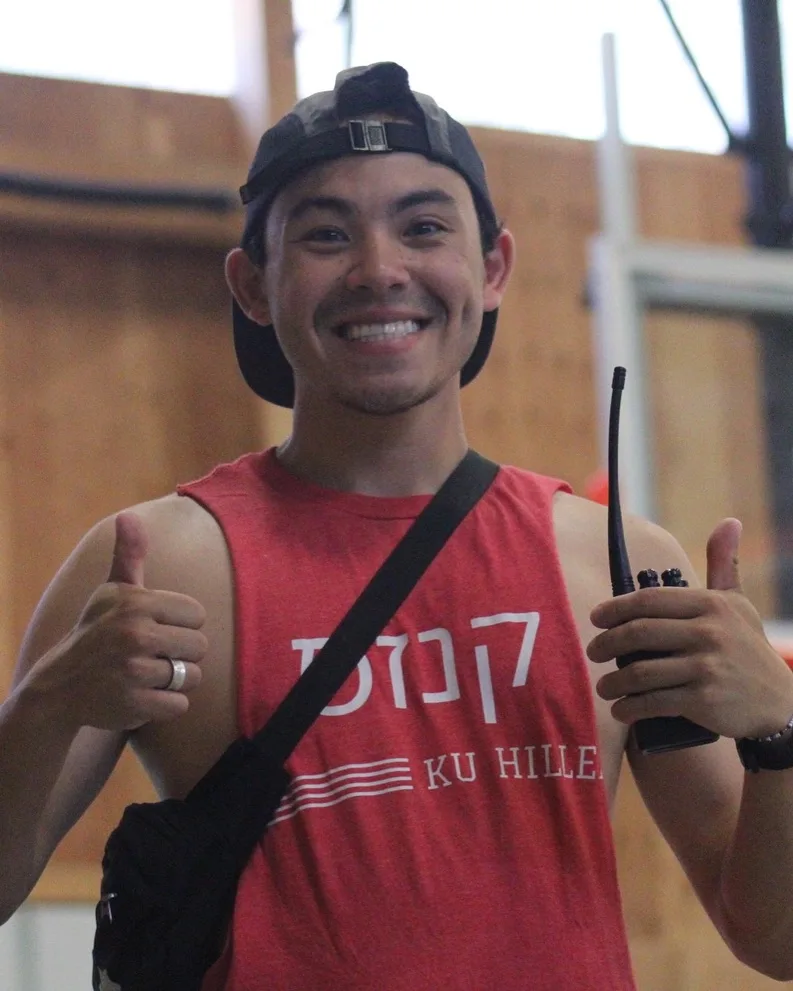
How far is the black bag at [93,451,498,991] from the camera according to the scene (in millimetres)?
1183

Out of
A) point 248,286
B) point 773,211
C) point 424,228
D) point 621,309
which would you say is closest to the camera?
point 424,228

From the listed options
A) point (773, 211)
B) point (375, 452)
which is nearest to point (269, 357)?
point (375, 452)

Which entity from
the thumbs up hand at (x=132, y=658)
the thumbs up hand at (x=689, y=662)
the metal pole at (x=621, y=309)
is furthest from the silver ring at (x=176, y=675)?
the metal pole at (x=621, y=309)

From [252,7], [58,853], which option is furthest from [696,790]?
[252,7]

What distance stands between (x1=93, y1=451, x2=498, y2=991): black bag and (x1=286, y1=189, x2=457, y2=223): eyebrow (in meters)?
0.43

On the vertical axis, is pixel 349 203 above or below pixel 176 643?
above

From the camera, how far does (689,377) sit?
3510 mm

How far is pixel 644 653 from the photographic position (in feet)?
3.73

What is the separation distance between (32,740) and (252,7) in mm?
3148

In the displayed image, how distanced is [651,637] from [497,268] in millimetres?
573

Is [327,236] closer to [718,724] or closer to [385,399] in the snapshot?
[385,399]

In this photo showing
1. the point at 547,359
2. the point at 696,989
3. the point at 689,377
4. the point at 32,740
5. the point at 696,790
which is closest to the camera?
the point at 32,740

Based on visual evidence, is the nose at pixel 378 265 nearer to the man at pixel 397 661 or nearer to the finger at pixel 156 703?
the man at pixel 397 661

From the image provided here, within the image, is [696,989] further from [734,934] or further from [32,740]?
[32,740]
